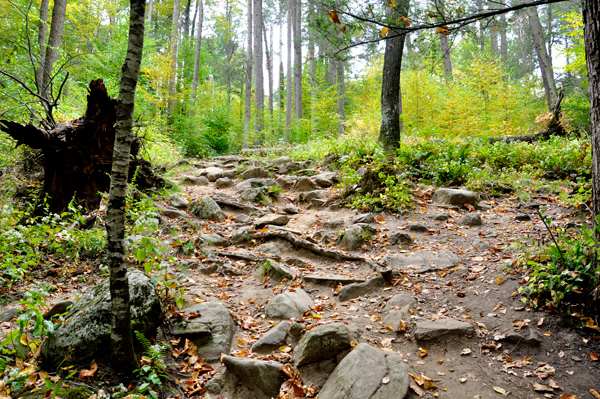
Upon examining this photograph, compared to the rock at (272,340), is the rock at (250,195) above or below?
above

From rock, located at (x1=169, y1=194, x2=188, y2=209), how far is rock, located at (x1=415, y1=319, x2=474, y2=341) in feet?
17.5

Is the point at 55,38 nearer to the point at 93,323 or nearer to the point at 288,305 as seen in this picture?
the point at 93,323

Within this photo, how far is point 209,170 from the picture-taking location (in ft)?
33.0

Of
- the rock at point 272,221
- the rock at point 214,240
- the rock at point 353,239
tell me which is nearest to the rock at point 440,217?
the rock at point 353,239

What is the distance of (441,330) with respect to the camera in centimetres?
306

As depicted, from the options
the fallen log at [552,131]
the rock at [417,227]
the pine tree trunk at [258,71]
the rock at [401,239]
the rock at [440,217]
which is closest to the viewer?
the rock at [401,239]

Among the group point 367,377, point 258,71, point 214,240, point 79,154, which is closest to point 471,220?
point 367,377

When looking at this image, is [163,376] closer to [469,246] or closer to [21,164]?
[469,246]

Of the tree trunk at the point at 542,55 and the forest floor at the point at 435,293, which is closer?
the forest floor at the point at 435,293

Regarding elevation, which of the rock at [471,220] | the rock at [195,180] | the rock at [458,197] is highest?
the rock at [195,180]

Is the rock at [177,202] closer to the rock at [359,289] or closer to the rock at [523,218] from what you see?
the rock at [359,289]

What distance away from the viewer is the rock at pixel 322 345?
9.45ft

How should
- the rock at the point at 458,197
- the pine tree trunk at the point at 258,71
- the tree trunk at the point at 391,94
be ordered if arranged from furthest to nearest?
1. the pine tree trunk at the point at 258,71
2. the tree trunk at the point at 391,94
3. the rock at the point at 458,197

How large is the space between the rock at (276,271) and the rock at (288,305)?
56 centimetres
